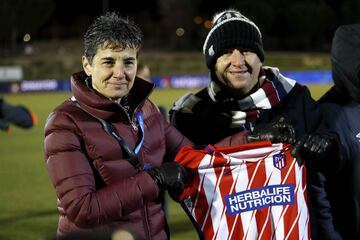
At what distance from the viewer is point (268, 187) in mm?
3297

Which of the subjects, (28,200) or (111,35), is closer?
(111,35)

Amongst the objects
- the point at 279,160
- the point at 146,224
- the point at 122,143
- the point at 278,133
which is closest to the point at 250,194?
the point at 279,160

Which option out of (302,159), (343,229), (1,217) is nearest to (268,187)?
(302,159)

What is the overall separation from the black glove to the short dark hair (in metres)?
0.87

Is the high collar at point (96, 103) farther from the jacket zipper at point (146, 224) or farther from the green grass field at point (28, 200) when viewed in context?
the green grass field at point (28, 200)

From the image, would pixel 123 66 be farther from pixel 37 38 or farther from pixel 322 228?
pixel 37 38

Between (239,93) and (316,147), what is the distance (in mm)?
729

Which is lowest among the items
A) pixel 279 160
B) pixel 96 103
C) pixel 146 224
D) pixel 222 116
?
pixel 146 224

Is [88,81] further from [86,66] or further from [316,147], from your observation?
[316,147]

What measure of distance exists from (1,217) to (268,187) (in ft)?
17.1

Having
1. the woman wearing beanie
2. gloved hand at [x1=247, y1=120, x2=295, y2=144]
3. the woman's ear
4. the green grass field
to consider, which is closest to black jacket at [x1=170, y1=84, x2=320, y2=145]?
the woman wearing beanie

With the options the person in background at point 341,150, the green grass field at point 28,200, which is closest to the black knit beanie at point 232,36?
the person in background at point 341,150

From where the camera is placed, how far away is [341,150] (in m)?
3.24

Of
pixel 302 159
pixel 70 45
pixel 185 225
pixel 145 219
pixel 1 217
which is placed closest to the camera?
pixel 145 219
